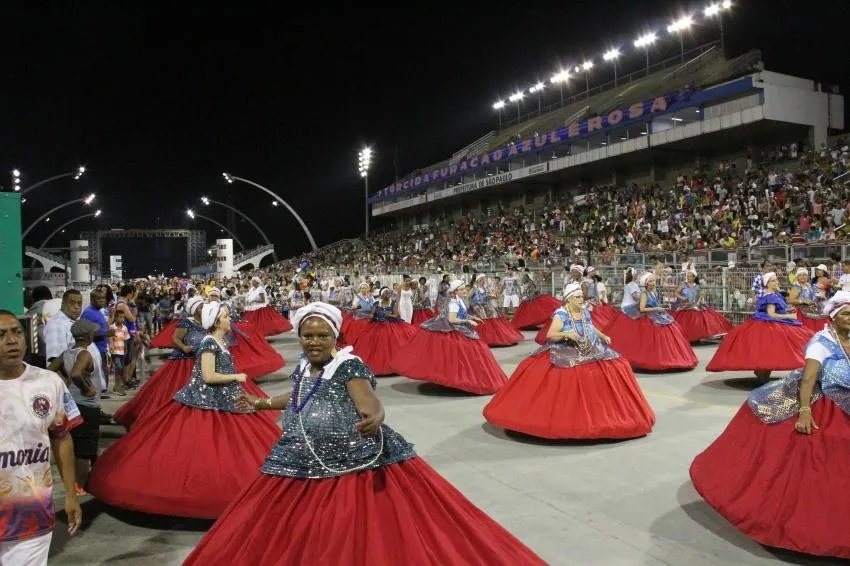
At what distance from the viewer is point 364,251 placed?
164 ft

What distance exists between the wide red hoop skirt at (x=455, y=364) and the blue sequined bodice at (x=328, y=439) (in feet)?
22.9

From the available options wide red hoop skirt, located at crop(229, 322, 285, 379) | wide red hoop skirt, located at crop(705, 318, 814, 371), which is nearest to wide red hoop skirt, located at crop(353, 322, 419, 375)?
wide red hoop skirt, located at crop(229, 322, 285, 379)

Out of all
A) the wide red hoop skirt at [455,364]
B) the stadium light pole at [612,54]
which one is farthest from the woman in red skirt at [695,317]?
the stadium light pole at [612,54]

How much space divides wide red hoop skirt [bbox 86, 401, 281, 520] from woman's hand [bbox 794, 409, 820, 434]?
153 inches

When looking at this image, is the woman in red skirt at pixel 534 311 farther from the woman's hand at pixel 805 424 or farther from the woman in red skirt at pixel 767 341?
the woman's hand at pixel 805 424

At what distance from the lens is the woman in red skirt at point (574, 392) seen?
23.9ft

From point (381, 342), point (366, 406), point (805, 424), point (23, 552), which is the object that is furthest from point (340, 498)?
point (381, 342)

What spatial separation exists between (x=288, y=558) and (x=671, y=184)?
109 feet

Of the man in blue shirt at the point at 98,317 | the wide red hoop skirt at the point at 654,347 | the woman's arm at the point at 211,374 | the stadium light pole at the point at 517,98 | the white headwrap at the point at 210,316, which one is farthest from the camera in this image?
the stadium light pole at the point at 517,98

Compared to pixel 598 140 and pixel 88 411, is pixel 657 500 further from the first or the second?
pixel 598 140

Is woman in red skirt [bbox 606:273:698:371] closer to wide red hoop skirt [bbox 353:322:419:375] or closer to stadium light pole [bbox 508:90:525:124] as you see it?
wide red hoop skirt [bbox 353:322:419:375]

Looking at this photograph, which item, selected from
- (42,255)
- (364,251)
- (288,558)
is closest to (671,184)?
(364,251)

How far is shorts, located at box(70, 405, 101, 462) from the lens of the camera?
5.85 meters

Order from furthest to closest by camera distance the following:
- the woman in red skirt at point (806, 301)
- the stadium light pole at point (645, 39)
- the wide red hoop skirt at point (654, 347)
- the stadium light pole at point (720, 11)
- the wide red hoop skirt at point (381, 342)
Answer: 1. the stadium light pole at point (645, 39)
2. the stadium light pole at point (720, 11)
3. the wide red hoop skirt at point (381, 342)
4. the wide red hoop skirt at point (654, 347)
5. the woman in red skirt at point (806, 301)
